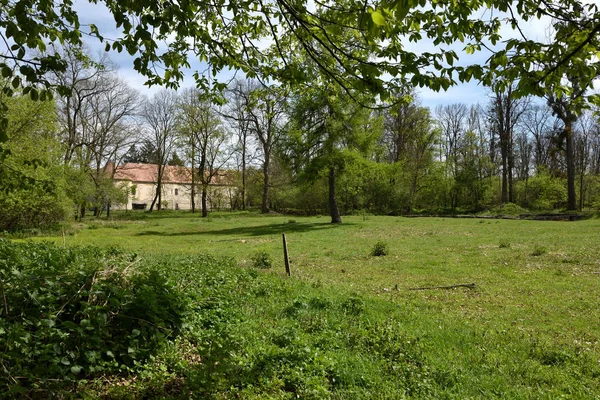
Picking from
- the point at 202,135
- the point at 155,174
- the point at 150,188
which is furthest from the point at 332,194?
the point at 150,188

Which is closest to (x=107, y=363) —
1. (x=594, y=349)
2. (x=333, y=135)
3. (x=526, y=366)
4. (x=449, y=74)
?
(x=449, y=74)

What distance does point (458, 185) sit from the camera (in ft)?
150

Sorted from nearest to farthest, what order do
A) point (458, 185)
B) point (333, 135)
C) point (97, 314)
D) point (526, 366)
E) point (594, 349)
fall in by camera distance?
point (97, 314), point (526, 366), point (594, 349), point (333, 135), point (458, 185)

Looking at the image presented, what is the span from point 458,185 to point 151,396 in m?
47.1

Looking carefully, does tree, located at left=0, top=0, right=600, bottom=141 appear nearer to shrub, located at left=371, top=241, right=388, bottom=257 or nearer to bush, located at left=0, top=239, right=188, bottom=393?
bush, located at left=0, top=239, right=188, bottom=393

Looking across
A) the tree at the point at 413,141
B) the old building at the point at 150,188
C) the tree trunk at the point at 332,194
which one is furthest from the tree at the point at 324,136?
the old building at the point at 150,188

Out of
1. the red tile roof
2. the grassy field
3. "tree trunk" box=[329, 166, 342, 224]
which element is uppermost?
the red tile roof

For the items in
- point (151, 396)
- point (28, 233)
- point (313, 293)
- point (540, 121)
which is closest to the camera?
point (151, 396)

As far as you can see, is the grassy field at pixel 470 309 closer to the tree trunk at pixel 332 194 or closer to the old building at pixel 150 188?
the tree trunk at pixel 332 194

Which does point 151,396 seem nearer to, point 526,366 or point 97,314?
point 97,314

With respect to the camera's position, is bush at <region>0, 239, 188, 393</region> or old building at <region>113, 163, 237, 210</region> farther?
old building at <region>113, 163, 237, 210</region>

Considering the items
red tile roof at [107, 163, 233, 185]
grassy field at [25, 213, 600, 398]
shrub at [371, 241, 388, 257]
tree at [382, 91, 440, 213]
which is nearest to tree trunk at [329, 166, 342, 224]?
Answer: grassy field at [25, 213, 600, 398]

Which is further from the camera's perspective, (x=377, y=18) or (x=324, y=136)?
(x=324, y=136)

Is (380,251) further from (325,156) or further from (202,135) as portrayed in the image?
(202,135)
